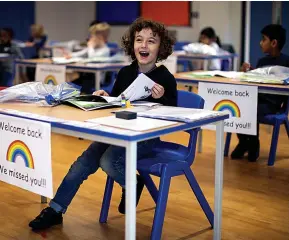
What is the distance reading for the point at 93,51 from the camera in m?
5.65

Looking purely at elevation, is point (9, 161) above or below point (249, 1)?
below

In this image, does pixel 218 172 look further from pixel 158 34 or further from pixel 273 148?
pixel 273 148

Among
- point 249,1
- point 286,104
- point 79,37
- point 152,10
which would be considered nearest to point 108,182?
point 286,104

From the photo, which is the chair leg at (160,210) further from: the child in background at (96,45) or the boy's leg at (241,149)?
the child in background at (96,45)

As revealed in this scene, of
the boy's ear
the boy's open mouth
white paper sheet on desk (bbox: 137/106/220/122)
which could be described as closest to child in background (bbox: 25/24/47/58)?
the boy's ear

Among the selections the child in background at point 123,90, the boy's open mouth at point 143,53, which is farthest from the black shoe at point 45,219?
the boy's open mouth at point 143,53

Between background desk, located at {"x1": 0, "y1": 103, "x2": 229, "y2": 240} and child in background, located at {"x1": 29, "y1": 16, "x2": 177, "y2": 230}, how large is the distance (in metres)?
0.21

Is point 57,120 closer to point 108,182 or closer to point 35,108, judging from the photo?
point 35,108

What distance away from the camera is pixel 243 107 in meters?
3.36

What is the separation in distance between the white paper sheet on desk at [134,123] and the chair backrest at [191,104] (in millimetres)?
456

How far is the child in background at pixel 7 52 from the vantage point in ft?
19.9

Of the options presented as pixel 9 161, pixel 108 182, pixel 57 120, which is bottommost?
pixel 108 182

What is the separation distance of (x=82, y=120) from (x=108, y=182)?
0.65 m

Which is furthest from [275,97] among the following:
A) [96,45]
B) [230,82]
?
[96,45]
